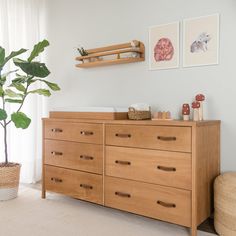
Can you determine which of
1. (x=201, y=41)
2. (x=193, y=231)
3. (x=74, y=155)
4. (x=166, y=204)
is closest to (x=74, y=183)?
(x=74, y=155)

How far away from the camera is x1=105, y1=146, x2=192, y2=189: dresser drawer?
1895 mm

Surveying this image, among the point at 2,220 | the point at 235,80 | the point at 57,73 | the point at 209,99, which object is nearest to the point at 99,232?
the point at 2,220

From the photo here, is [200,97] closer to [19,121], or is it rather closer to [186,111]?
[186,111]

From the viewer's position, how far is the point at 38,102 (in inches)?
132

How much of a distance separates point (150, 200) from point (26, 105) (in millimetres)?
1936

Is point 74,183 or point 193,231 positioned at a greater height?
point 74,183

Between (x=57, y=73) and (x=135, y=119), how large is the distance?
1.46 metres

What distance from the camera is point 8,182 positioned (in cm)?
267

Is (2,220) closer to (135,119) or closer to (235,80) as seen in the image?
(135,119)

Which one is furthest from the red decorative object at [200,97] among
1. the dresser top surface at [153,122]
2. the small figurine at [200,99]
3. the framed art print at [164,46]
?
the framed art print at [164,46]

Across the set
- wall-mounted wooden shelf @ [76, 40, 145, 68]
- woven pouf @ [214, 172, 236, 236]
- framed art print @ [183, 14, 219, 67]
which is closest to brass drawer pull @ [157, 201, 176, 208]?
woven pouf @ [214, 172, 236, 236]

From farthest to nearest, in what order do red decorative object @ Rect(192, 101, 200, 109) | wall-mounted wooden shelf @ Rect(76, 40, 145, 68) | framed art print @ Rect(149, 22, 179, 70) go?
wall-mounted wooden shelf @ Rect(76, 40, 145, 68)
framed art print @ Rect(149, 22, 179, 70)
red decorative object @ Rect(192, 101, 200, 109)

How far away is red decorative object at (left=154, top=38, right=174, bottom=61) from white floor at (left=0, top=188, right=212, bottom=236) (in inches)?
55.1

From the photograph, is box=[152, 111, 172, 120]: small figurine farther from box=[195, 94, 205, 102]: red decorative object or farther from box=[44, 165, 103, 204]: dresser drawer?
box=[44, 165, 103, 204]: dresser drawer
